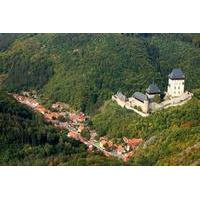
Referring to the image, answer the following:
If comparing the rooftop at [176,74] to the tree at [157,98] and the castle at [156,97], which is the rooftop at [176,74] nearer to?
the castle at [156,97]

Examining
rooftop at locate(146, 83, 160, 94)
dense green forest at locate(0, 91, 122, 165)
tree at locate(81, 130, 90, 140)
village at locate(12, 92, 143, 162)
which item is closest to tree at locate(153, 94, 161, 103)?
rooftop at locate(146, 83, 160, 94)

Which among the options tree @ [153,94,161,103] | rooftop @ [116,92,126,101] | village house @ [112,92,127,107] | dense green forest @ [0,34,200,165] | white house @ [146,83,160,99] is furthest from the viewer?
rooftop @ [116,92,126,101]

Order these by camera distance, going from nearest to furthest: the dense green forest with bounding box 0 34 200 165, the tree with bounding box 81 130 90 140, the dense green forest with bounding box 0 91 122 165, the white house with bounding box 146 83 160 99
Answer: the dense green forest with bounding box 0 91 122 165 → the dense green forest with bounding box 0 34 200 165 → the tree with bounding box 81 130 90 140 → the white house with bounding box 146 83 160 99

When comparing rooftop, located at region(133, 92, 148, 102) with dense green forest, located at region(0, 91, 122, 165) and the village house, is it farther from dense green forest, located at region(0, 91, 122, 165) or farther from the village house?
dense green forest, located at region(0, 91, 122, 165)

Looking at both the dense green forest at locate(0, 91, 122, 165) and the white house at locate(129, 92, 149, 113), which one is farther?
the white house at locate(129, 92, 149, 113)

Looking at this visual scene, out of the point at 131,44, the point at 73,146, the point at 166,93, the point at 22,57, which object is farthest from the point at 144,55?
the point at 73,146

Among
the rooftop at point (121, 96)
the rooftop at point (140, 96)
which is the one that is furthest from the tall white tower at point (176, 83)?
the rooftop at point (121, 96)
